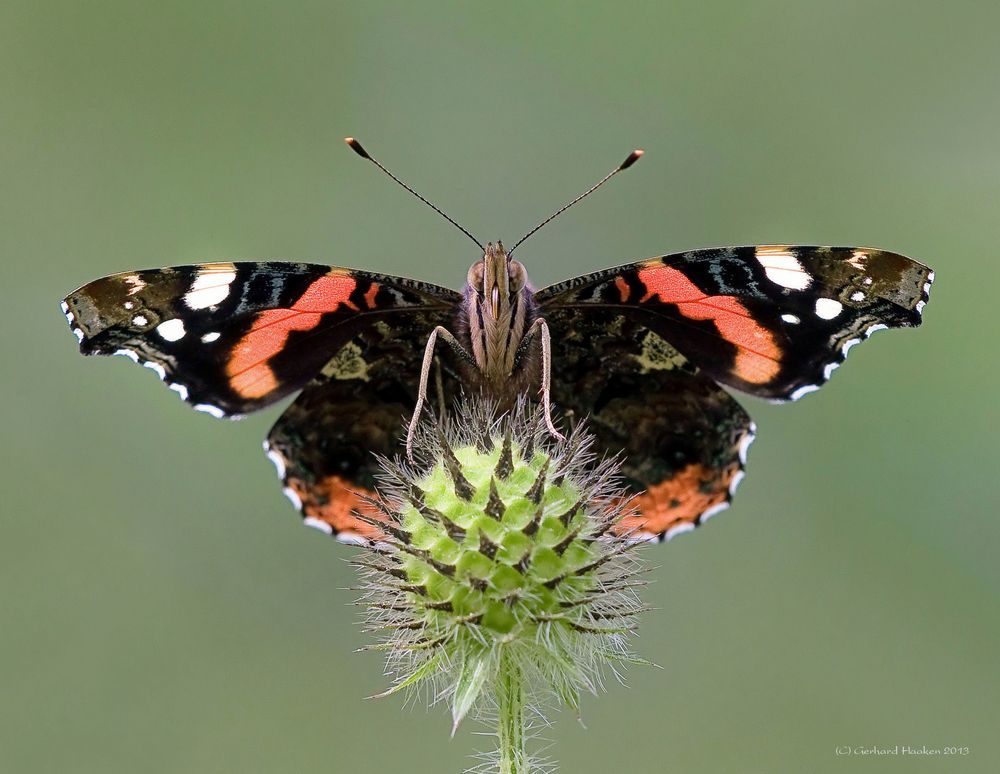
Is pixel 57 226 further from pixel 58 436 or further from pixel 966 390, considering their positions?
pixel 966 390

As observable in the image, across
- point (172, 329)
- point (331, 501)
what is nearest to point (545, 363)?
point (331, 501)

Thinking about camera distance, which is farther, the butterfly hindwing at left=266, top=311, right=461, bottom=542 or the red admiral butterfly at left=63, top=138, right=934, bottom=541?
the butterfly hindwing at left=266, top=311, right=461, bottom=542

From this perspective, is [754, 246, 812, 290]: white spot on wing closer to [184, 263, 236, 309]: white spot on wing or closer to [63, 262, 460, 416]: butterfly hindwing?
[63, 262, 460, 416]: butterfly hindwing

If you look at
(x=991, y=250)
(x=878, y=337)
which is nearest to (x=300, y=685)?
(x=878, y=337)

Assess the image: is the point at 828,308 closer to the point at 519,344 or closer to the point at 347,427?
the point at 519,344

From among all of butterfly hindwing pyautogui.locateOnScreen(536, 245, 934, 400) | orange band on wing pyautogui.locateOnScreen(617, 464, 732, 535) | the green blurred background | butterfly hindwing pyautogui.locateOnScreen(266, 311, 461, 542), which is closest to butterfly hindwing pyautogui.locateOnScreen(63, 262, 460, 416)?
butterfly hindwing pyautogui.locateOnScreen(266, 311, 461, 542)

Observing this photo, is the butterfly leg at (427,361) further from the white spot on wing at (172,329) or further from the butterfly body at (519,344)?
the white spot on wing at (172,329)
